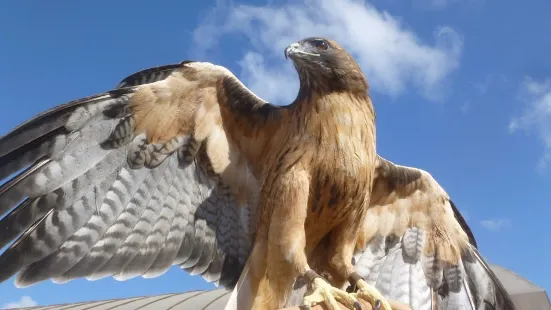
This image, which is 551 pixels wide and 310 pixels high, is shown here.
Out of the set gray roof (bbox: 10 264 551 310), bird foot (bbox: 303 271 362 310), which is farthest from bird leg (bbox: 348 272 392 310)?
gray roof (bbox: 10 264 551 310)

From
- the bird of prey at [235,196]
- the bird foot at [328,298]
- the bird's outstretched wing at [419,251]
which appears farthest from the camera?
the bird's outstretched wing at [419,251]

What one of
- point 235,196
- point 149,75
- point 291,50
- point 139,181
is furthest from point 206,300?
point 291,50

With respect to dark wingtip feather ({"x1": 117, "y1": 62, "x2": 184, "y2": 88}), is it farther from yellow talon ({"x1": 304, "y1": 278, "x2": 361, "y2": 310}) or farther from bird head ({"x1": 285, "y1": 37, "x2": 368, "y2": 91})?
yellow talon ({"x1": 304, "y1": 278, "x2": 361, "y2": 310})

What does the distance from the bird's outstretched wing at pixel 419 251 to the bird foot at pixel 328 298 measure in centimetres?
156

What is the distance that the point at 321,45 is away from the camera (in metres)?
4.77

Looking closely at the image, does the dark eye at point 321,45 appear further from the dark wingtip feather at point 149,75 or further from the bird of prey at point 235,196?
the dark wingtip feather at point 149,75

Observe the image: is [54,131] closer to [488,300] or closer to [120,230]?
[120,230]

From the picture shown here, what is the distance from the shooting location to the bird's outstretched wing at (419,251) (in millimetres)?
5359

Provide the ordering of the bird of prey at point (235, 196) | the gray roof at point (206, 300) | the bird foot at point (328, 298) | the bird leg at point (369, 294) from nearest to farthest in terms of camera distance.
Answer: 1. the bird foot at point (328, 298)
2. the bird leg at point (369, 294)
3. the bird of prey at point (235, 196)
4. the gray roof at point (206, 300)

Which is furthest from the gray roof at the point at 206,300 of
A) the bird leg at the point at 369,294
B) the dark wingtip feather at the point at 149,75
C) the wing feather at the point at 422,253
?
the bird leg at the point at 369,294

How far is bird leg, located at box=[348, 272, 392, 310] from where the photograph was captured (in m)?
3.89

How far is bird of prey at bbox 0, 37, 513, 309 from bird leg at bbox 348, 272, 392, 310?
0.05ft

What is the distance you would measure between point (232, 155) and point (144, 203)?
89cm

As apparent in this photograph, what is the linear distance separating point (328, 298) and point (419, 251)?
2063mm
